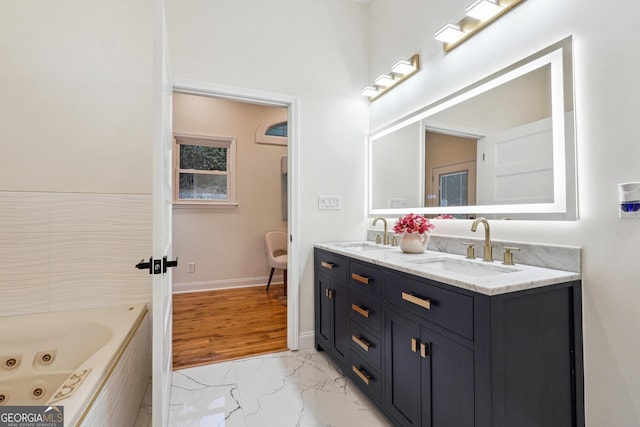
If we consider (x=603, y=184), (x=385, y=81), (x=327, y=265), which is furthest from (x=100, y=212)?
(x=603, y=184)

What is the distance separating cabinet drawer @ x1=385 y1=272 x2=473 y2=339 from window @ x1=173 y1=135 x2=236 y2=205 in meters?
3.27

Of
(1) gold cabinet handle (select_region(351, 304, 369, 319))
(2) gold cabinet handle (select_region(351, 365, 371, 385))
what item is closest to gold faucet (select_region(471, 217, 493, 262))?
(1) gold cabinet handle (select_region(351, 304, 369, 319))

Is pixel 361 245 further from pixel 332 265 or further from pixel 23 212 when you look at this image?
pixel 23 212

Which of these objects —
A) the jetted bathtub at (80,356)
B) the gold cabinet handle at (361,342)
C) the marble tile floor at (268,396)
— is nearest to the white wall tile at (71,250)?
the jetted bathtub at (80,356)

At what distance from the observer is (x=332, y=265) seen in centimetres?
210

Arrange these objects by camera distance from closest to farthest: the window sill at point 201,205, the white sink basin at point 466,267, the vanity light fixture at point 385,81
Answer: the white sink basin at point 466,267
the vanity light fixture at point 385,81
the window sill at point 201,205

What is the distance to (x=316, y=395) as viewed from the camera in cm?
178

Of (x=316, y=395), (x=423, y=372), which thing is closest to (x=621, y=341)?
(x=423, y=372)

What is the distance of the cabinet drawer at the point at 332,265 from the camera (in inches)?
76.4

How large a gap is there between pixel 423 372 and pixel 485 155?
118 cm

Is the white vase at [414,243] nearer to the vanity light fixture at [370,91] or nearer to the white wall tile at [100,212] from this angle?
the vanity light fixture at [370,91]

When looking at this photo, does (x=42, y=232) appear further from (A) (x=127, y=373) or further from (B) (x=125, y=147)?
(A) (x=127, y=373)

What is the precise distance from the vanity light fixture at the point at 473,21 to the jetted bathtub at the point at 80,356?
2.41 metres

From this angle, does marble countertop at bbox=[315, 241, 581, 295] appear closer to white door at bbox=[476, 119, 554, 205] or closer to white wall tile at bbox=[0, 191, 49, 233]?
white door at bbox=[476, 119, 554, 205]
